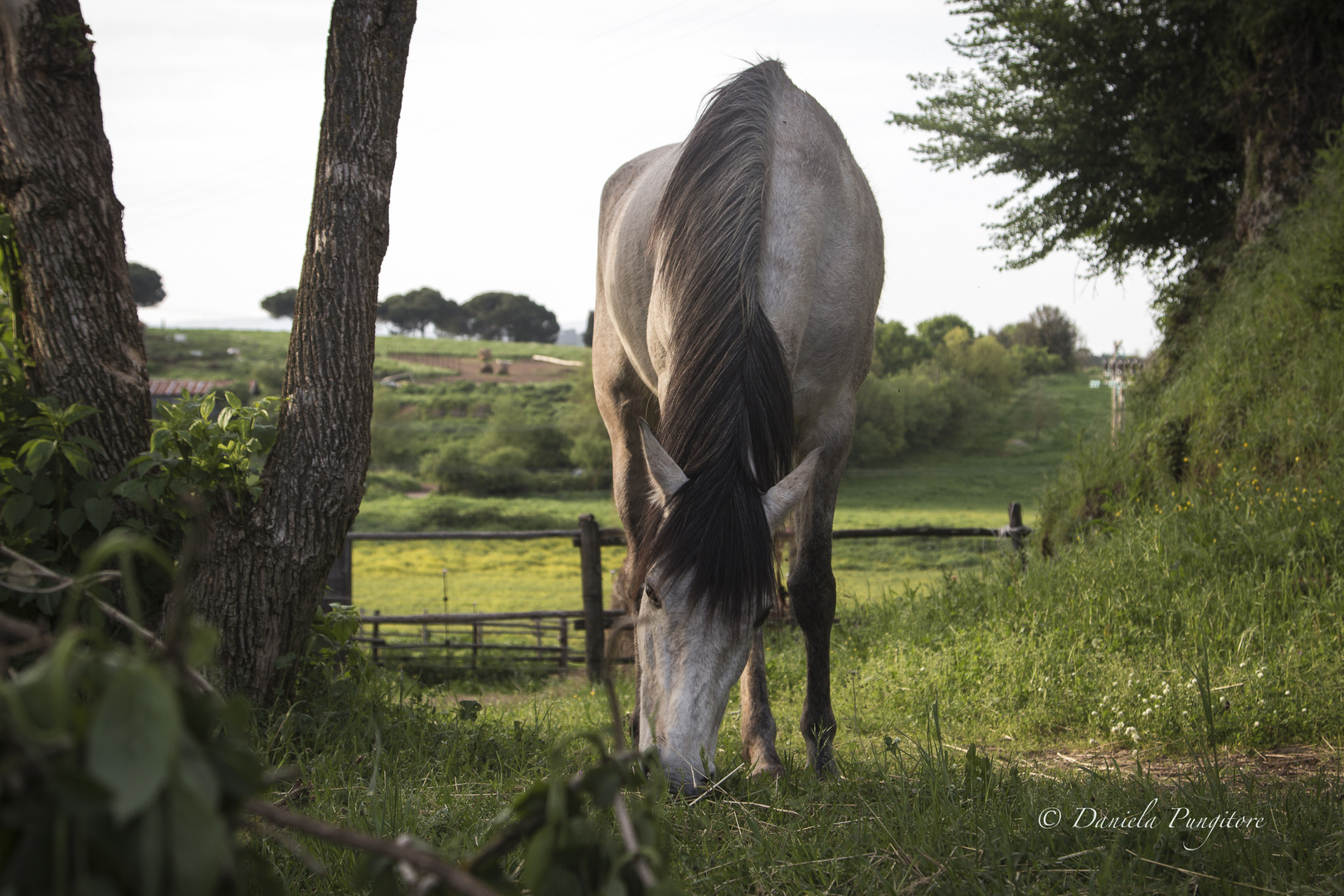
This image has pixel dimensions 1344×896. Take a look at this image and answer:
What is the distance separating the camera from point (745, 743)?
10.7 feet

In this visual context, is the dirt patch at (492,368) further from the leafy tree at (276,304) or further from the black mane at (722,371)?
the black mane at (722,371)

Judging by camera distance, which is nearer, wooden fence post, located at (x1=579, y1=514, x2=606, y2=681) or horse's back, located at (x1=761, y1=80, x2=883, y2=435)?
horse's back, located at (x1=761, y1=80, x2=883, y2=435)

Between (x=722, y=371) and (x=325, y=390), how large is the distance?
1445 mm

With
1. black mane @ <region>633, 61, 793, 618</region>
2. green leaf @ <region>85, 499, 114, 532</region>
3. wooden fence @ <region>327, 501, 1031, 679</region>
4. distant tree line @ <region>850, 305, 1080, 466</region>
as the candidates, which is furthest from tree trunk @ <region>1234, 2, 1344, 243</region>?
distant tree line @ <region>850, 305, 1080, 466</region>

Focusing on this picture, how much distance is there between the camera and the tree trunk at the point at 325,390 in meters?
3.02

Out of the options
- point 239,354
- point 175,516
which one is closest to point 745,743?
point 175,516

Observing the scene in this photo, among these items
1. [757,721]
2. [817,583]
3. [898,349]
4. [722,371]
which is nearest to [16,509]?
[722,371]

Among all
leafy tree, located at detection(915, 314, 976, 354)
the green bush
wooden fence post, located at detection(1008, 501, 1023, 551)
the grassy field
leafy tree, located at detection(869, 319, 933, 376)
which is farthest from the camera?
leafy tree, located at detection(915, 314, 976, 354)

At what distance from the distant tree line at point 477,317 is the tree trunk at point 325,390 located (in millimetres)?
73088

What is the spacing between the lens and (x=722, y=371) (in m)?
2.68

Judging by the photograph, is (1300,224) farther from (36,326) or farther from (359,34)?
(36,326)

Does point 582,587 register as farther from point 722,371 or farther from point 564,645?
point 722,371

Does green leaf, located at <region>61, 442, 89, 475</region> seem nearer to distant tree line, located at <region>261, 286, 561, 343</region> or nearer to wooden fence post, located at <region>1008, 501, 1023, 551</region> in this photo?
wooden fence post, located at <region>1008, 501, 1023, 551</region>

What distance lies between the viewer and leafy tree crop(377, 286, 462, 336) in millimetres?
73375
